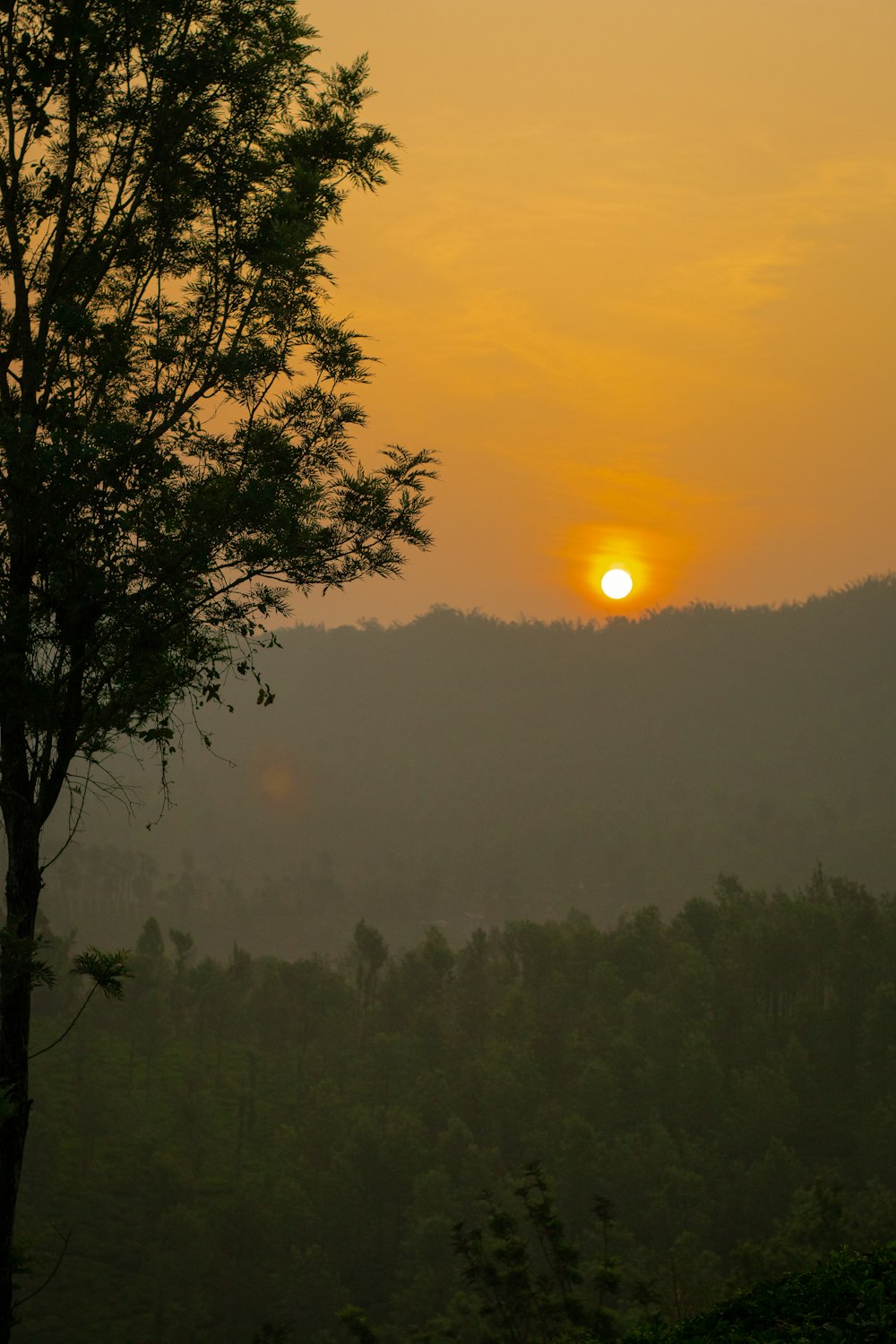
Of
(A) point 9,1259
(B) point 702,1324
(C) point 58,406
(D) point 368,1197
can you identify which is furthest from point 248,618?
(D) point 368,1197

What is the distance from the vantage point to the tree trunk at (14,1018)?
9.78 m

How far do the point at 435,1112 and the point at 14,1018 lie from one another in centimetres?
7587

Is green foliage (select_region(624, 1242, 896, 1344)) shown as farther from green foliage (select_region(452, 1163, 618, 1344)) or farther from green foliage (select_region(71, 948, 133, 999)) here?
green foliage (select_region(452, 1163, 618, 1344))

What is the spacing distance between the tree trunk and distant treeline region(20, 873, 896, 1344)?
4487 centimetres

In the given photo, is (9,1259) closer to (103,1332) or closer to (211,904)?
(103,1332)

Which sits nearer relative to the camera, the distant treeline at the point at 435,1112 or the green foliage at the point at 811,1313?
the green foliage at the point at 811,1313

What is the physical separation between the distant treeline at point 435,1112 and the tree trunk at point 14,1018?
44871 mm

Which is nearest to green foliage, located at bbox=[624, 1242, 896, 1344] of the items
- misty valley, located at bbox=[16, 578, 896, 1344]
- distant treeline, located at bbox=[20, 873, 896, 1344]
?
misty valley, located at bbox=[16, 578, 896, 1344]

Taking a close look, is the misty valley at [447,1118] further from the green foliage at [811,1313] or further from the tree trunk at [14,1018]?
the tree trunk at [14,1018]

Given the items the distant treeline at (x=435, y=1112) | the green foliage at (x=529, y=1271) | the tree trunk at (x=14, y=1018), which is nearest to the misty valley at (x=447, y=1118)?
the distant treeline at (x=435, y=1112)

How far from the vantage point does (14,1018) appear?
10195 mm

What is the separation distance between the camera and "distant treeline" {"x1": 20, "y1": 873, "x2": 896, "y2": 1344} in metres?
65.2

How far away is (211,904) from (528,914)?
164 ft

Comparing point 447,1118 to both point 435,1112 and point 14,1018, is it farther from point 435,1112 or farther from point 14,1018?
point 14,1018
